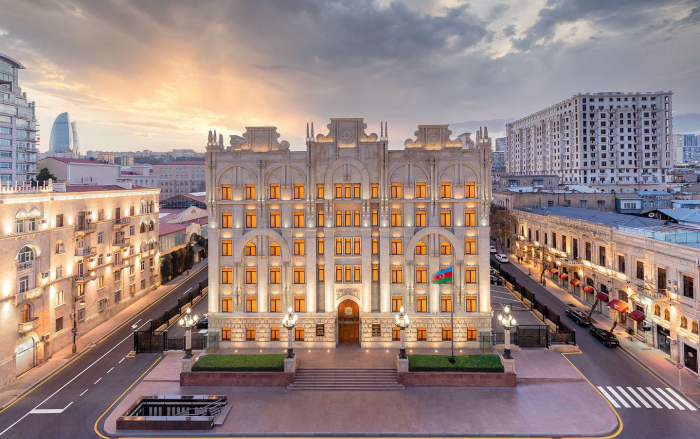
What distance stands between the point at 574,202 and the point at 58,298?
3335 inches

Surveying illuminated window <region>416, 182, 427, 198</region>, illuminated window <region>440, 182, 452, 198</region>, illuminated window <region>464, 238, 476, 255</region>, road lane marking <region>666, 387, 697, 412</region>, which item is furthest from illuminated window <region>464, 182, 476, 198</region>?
road lane marking <region>666, 387, 697, 412</region>

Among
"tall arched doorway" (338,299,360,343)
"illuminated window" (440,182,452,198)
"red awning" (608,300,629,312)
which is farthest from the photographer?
"red awning" (608,300,629,312)

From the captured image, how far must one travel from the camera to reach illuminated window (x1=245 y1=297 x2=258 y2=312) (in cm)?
3678

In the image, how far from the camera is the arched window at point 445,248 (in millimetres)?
36625

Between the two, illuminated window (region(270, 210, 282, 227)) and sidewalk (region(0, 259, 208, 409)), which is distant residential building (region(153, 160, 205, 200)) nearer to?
sidewalk (region(0, 259, 208, 409))

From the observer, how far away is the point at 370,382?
101ft

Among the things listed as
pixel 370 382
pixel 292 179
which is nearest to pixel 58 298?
pixel 292 179

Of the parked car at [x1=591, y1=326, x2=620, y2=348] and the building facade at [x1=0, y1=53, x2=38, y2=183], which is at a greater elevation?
the building facade at [x1=0, y1=53, x2=38, y2=183]

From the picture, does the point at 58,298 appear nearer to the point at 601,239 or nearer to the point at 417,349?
the point at 417,349

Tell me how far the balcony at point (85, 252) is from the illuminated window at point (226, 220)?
657 inches

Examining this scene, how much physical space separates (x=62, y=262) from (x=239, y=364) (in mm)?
22473

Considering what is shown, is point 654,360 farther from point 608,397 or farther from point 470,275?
point 470,275

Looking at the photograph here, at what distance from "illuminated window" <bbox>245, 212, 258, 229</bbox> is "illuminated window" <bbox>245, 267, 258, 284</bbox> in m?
4.13

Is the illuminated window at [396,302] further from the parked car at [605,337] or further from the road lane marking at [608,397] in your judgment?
the parked car at [605,337]
